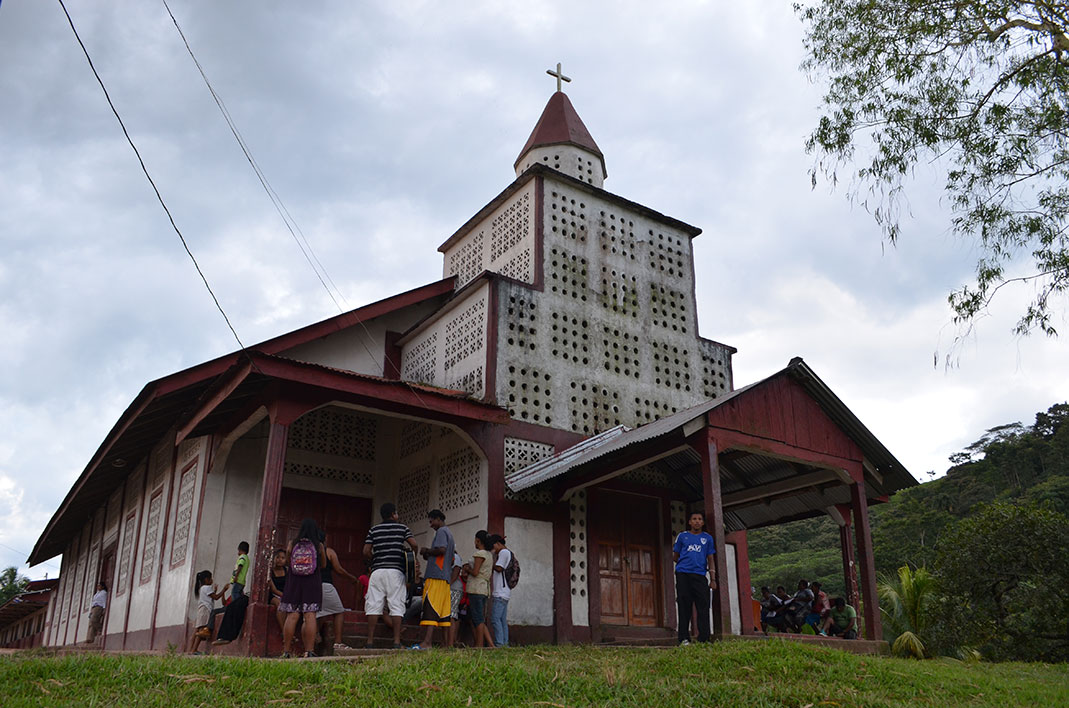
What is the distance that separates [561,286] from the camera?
14.5 metres

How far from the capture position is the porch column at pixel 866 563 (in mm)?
10906

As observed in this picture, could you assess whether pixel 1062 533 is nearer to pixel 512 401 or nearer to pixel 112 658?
pixel 512 401

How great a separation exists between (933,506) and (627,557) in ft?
99.8

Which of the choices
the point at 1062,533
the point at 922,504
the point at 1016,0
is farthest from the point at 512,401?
the point at 922,504

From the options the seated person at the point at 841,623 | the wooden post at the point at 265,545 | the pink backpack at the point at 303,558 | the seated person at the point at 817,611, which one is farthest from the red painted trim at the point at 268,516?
the seated person at the point at 841,623

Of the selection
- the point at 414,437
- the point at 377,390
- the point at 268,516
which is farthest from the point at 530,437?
the point at 268,516

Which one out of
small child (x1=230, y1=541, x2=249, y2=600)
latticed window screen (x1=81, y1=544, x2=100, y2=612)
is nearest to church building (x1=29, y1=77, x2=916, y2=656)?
small child (x1=230, y1=541, x2=249, y2=600)

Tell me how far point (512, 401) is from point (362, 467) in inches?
130

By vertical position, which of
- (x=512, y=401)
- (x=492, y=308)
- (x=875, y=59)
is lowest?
(x=512, y=401)

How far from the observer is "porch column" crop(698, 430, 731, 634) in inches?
367

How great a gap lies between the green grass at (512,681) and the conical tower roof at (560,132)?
10864 millimetres

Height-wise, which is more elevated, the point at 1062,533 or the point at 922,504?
the point at 922,504

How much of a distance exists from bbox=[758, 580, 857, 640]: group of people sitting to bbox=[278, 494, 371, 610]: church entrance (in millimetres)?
6667

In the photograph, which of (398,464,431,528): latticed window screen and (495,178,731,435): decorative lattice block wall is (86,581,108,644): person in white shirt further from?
(495,178,731,435): decorative lattice block wall
